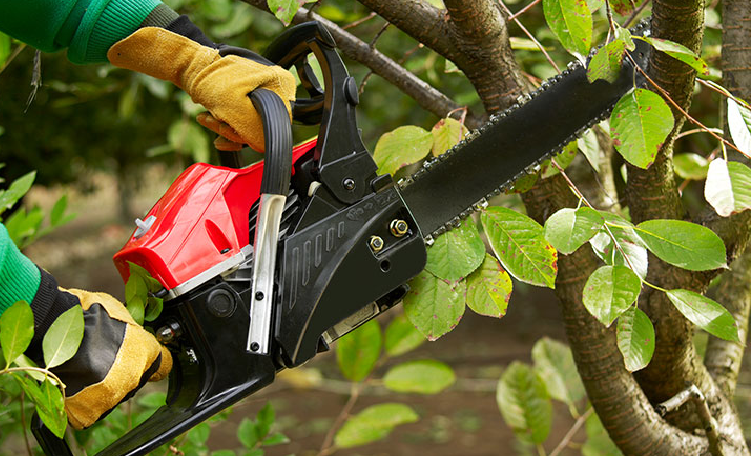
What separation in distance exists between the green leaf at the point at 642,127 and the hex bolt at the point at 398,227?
37 centimetres

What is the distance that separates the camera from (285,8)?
103 centimetres

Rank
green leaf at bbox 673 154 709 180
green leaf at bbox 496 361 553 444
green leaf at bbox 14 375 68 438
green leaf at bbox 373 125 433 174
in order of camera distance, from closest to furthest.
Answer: green leaf at bbox 14 375 68 438, green leaf at bbox 373 125 433 174, green leaf at bbox 673 154 709 180, green leaf at bbox 496 361 553 444

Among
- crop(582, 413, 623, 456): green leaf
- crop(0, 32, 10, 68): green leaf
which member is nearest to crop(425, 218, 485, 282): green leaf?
crop(582, 413, 623, 456): green leaf

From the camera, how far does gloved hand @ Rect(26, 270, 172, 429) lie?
0.97m

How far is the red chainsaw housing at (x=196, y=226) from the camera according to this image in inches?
41.3

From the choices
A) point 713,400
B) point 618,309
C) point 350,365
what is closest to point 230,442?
point 350,365

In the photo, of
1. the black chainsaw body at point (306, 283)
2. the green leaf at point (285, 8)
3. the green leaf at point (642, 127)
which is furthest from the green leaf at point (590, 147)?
the green leaf at point (285, 8)

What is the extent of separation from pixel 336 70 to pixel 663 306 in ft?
2.52

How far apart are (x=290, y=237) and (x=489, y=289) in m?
0.33

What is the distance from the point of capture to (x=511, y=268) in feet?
3.51

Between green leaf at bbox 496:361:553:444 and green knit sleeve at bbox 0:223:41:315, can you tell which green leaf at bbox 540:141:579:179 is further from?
green knit sleeve at bbox 0:223:41:315

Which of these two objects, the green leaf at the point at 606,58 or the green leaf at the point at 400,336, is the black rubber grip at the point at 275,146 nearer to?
the green leaf at the point at 606,58

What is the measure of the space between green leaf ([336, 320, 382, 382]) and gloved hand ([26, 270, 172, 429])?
0.55m

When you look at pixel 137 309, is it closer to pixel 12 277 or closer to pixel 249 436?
pixel 12 277
